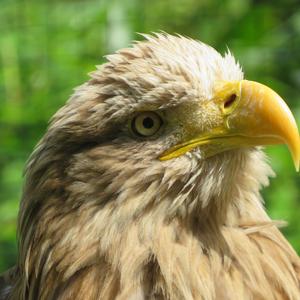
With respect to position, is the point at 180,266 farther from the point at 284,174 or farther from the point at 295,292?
the point at 284,174

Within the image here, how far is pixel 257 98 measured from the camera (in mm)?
2229

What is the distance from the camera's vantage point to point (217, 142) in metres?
2.28

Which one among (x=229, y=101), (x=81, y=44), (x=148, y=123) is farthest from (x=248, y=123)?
(x=81, y=44)

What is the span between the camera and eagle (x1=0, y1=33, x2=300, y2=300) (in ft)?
7.45

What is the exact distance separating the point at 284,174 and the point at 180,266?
1.56m

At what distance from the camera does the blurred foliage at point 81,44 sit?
14.0 ft

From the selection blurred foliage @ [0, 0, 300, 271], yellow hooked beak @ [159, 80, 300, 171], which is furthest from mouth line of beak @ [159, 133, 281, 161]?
blurred foliage @ [0, 0, 300, 271]

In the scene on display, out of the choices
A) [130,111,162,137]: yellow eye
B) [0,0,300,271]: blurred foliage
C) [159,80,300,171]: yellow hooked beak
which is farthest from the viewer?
[0,0,300,271]: blurred foliage

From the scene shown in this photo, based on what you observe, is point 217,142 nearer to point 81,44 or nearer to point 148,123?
point 148,123

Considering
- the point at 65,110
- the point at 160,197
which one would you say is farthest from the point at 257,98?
the point at 65,110

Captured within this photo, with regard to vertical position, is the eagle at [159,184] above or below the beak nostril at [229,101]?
below

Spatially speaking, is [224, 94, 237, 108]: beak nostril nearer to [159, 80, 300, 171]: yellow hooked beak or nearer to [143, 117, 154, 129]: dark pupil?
[159, 80, 300, 171]: yellow hooked beak

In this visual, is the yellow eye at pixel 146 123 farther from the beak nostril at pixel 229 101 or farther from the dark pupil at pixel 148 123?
the beak nostril at pixel 229 101

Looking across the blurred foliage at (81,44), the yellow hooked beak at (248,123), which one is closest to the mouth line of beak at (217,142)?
the yellow hooked beak at (248,123)
